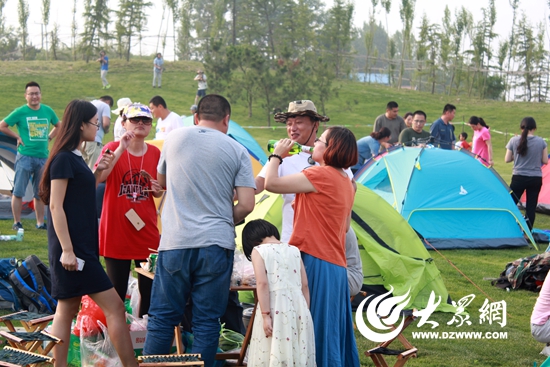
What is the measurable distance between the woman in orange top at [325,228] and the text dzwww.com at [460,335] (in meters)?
1.68

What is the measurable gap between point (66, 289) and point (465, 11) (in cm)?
3903

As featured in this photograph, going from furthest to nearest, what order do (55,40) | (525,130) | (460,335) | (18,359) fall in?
1. (55,40)
2. (525,130)
3. (460,335)
4. (18,359)

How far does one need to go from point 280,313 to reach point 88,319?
131 centimetres

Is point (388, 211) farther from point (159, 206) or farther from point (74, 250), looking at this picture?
point (74, 250)

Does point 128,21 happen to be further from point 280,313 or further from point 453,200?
point 280,313

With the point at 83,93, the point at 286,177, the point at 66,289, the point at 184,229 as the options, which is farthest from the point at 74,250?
the point at 83,93

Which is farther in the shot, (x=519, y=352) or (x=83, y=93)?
(x=83, y=93)

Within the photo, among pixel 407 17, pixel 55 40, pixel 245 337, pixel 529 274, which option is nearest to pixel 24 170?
pixel 245 337

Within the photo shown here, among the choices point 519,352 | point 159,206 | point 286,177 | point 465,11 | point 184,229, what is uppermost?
point 465,11

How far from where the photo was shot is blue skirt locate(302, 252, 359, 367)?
372cm

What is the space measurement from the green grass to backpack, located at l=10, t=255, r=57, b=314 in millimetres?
1713

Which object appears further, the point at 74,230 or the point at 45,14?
the point at 45,14

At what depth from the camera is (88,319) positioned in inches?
162

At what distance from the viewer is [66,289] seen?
3.61 metres
